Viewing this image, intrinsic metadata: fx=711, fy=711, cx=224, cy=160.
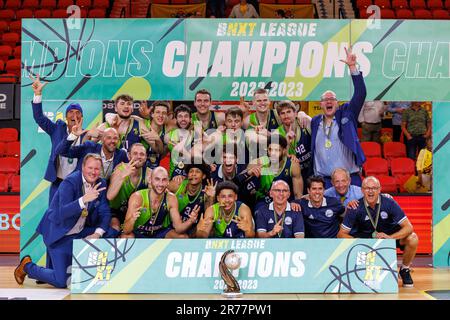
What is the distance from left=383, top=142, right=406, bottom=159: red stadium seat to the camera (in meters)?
12.3

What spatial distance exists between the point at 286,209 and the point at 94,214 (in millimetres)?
2083

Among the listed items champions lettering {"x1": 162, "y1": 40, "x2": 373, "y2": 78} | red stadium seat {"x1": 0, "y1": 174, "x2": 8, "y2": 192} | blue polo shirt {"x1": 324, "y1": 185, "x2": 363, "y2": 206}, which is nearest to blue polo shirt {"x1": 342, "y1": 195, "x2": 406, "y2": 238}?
blue polo shirt {"x1": 324, "y1": 185, "x2": 363, "y2": 206}

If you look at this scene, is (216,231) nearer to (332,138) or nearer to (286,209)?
(286,209)

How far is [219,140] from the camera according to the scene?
856cm

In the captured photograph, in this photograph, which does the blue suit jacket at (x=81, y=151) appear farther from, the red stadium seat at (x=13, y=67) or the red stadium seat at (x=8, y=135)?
the red stadium seat at (x=13, y=67)

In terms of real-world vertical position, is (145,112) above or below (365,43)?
below

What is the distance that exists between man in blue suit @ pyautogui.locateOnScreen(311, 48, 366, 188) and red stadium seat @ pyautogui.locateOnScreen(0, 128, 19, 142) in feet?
21.0

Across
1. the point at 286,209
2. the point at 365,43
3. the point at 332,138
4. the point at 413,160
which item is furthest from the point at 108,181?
the point at 413,160

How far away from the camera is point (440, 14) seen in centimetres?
1565

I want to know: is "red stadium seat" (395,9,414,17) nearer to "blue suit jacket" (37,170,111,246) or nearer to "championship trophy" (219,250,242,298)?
"blue suit jacket" (37,170,111,246)

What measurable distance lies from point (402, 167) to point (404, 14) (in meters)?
5.24

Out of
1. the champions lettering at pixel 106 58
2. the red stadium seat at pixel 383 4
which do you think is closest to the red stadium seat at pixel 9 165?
the champions lettering at pixel 106 58
